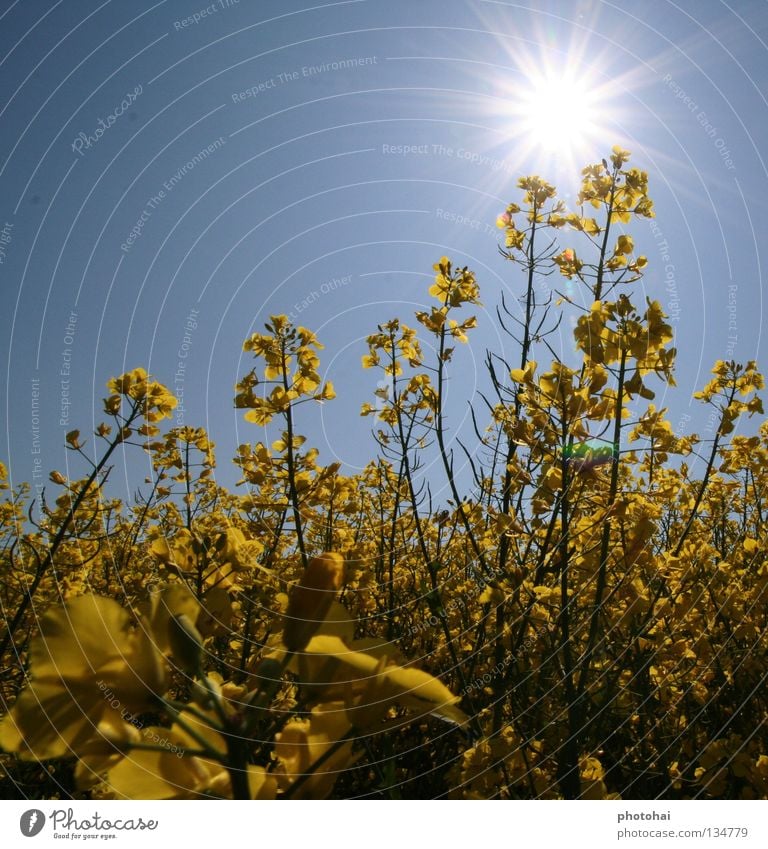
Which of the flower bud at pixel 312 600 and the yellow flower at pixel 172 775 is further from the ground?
the flower bud at pixel 312 600

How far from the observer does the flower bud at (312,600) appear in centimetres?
41

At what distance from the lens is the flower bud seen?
0.41 m

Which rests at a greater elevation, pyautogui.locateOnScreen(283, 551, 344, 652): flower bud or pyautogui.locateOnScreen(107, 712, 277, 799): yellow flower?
pyautogui.locateOnScreen(283, 551, 344, 652): flower bud

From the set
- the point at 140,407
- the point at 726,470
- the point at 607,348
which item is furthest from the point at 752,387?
the point at 140,407

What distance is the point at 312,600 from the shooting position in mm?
419

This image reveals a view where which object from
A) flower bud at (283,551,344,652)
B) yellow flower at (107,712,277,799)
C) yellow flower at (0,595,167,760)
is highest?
flower bud at (283,551,344,652)

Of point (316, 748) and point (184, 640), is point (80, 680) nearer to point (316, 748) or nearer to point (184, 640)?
point (184, 640)

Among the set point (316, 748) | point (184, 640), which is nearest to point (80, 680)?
point (184, 640)

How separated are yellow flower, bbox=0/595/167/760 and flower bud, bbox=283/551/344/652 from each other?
89mm

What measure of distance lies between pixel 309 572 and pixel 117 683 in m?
0.14

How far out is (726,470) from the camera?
3438 mm

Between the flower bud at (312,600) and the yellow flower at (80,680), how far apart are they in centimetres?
9

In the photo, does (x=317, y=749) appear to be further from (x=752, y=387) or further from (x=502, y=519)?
(x=752, y=387)

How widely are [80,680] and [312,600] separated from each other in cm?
15
